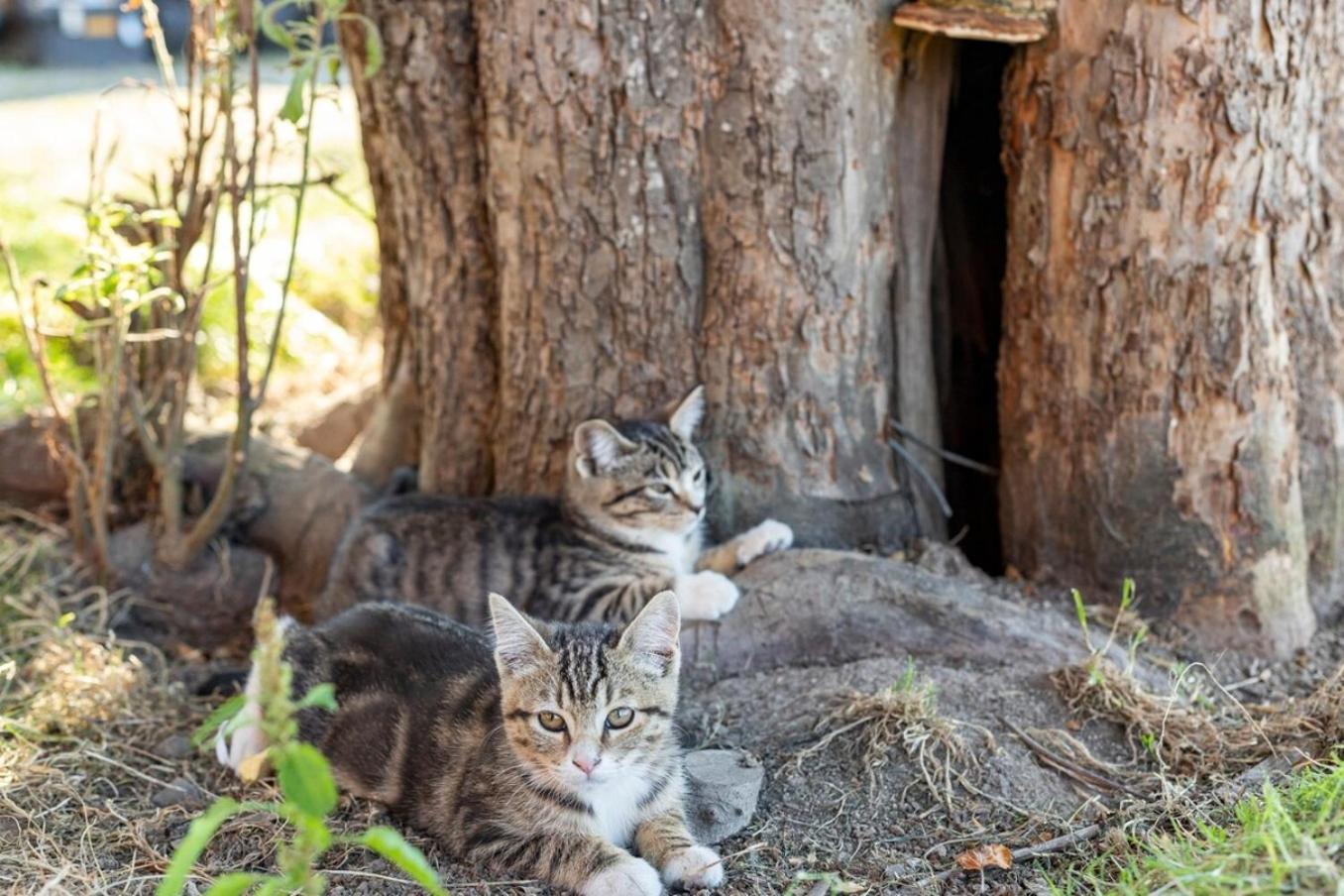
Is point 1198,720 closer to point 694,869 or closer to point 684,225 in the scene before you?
point 694,869

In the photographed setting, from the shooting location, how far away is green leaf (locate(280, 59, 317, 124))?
4422mm

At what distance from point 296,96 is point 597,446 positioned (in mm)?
1635

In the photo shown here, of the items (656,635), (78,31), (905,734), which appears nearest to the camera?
(656,635)

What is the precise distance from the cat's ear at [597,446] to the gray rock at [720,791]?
51.0 inches

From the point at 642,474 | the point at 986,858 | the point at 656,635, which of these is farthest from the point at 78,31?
the point at 986,858

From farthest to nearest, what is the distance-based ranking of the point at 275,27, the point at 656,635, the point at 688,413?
the point at 688,413 → the point at 275,27 → the point at 656,635

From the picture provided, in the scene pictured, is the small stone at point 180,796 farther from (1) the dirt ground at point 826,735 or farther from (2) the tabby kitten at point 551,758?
(2) the tabby kitten at point 551,758

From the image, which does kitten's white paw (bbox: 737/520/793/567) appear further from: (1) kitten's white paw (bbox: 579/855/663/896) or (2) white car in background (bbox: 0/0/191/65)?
(2) white car in background (bbox: 0/0/191/65)

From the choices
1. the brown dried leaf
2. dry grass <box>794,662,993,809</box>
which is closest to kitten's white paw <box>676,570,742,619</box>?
dry grass <box>794,662,993,809</box>

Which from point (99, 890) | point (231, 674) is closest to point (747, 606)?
point (231, 674)

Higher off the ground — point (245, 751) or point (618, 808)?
point (618, 808)

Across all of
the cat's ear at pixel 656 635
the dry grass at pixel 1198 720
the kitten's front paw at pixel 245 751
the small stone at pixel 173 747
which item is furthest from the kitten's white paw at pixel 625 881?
the small stone at pixel 173 747

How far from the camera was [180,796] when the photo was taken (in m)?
4.41

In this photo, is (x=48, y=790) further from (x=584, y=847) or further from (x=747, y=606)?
(x=747, y=606)
